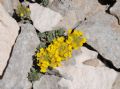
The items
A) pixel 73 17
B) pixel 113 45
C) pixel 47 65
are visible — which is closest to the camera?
pixel 47 65

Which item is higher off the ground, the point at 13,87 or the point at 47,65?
the point at 47,65

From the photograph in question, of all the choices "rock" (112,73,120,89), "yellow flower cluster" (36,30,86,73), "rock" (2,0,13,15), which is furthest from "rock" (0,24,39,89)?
"rock" (112,73,120,89)

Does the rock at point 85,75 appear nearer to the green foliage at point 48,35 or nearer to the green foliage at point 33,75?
the green foliage at point 33,75

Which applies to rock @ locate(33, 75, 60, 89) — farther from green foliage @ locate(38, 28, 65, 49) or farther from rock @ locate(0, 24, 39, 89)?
green foliage @ locate(38, 28, 65, 49)

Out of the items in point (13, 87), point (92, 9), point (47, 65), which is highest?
point (92, 9)

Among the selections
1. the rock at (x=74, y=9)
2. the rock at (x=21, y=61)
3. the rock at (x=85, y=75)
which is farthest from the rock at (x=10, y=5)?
the rock at (x=85, y=75)

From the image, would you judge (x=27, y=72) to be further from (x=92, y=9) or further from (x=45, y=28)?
(x=92, y=9)

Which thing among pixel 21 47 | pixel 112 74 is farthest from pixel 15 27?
pixel 112 74
